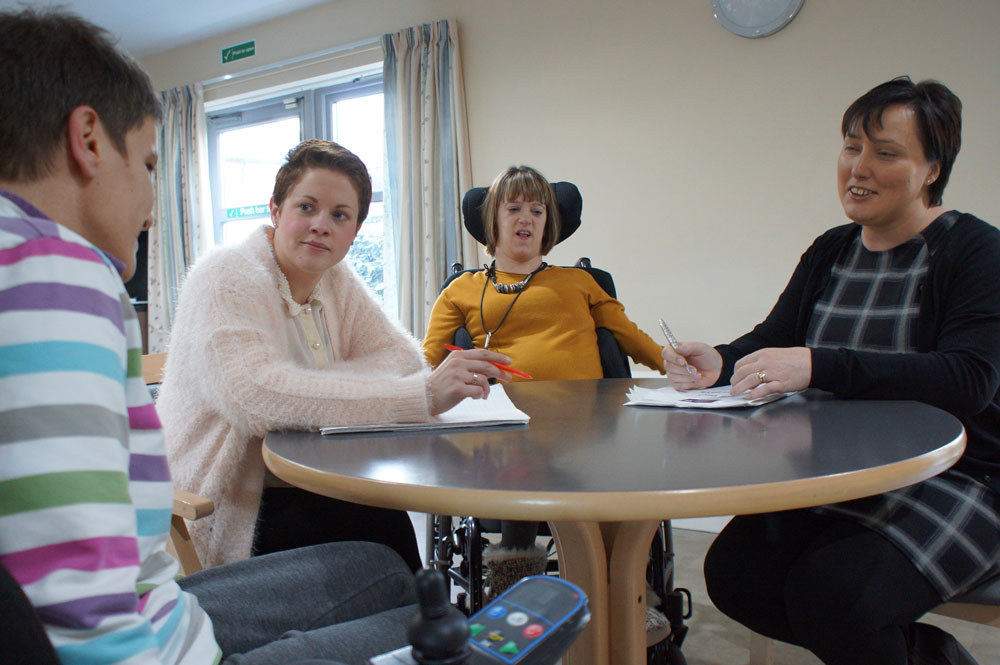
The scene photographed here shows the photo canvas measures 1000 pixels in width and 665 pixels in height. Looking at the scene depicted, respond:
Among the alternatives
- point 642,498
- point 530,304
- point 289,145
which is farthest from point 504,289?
point 289,145

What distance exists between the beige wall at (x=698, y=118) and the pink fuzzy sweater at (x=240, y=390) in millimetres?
2132

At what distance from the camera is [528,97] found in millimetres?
3607

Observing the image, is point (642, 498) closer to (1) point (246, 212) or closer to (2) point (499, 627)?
(2) point (499, 627)

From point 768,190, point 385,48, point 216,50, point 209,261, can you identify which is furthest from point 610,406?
point 216,50

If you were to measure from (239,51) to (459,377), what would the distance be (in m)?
4.36

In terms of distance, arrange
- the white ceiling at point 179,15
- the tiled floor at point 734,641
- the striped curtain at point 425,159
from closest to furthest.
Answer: the tiled floor at point 734,641, the striped curtain at point 425,159, the white ceiling at point 179,15

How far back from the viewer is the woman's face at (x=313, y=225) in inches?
54.3

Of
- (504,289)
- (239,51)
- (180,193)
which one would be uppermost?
(239,51)

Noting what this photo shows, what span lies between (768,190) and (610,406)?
7.12 feet

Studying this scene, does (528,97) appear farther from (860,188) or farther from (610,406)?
(610,406)

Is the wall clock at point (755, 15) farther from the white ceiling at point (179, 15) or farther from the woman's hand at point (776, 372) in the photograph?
the white ceiling at point (179, 15)

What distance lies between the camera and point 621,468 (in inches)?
29.6

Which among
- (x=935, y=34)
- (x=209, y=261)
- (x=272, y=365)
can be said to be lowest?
(x=272, y=365)

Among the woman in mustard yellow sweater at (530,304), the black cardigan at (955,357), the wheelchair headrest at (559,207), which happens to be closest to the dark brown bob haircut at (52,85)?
the black cardigan at (955,357)
